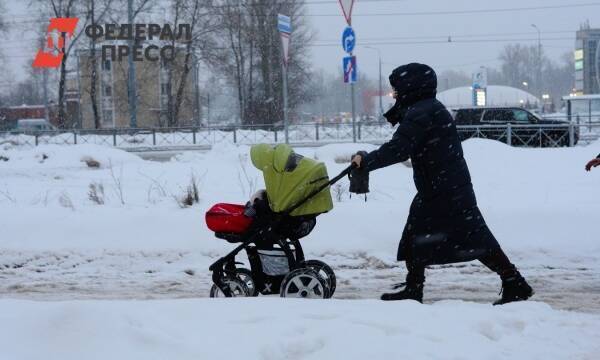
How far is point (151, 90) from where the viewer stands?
2445 inches

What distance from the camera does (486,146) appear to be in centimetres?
1645

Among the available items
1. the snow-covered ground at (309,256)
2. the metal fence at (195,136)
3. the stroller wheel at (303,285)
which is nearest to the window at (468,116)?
the metal fence at (195,136)

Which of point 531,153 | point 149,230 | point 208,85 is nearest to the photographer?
point 149,230

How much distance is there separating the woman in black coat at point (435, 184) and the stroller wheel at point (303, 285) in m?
0.67

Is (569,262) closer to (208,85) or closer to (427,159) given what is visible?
(427,159)

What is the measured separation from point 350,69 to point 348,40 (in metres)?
0.58

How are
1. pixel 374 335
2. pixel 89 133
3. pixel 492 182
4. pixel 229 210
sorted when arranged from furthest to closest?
pixel 89 133
pixel 492 182
pixel 229 210
pixel 374 335

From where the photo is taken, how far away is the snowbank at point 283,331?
Answer: 11.1ft

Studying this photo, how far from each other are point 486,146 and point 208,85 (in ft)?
122

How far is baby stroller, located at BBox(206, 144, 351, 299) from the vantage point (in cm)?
499

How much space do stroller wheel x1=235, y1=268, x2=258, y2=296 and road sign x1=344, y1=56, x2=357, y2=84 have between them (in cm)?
959

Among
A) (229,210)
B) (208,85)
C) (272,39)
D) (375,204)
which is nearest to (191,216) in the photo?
(375,204)

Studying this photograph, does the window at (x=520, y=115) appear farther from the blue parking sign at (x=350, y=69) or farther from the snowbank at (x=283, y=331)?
the snowbank at (x=283, y=331)

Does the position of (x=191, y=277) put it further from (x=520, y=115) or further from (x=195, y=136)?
(x=195, y=136)
